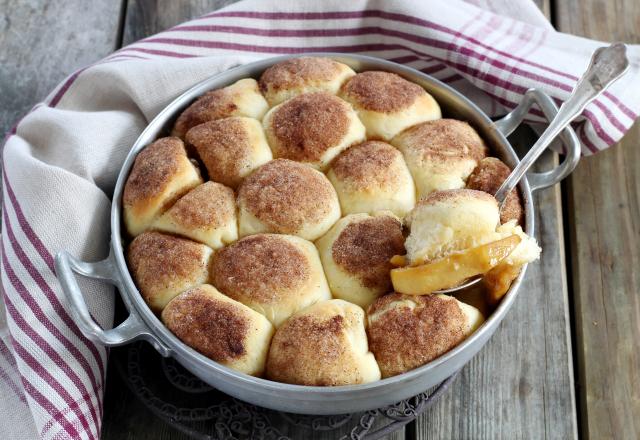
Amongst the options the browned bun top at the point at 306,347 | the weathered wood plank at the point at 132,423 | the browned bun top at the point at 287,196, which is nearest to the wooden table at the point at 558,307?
the weathered wood plank at the point at 132,423

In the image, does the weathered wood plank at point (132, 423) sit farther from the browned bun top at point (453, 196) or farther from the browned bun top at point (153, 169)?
the browned bun top at point (453, 196)

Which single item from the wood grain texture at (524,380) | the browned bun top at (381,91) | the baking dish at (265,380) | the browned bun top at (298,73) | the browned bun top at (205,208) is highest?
the browned bun top at (298,73)

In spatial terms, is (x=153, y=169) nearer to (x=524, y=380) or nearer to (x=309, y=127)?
(x=309, y=127)

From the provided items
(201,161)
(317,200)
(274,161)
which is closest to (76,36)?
(201,161)

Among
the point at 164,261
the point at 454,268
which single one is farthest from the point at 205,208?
the point at 454,268

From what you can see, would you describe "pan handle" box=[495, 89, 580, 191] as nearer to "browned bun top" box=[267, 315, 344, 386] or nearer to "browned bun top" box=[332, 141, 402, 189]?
"browned bun top" box=[332, 141, 402, 189]

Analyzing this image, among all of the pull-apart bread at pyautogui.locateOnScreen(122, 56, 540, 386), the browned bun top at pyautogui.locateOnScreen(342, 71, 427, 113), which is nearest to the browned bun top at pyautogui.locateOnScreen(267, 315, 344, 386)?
the pull-apart bread at pyautogui.locateOnScreen(122, 56, 540, 386)

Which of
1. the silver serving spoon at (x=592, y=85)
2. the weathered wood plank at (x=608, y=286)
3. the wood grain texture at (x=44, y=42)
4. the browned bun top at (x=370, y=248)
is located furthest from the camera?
the wood grain texture at (x=44, y=42)
